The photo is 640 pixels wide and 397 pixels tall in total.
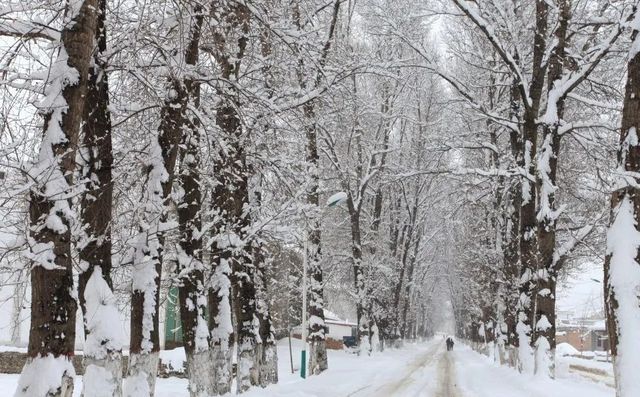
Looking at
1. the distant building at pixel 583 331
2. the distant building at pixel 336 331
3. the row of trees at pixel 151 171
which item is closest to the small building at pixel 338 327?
the distant building at pixel 336 331

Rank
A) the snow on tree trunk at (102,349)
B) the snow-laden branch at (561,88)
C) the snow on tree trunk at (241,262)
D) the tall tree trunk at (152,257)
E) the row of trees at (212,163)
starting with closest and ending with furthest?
1. the row of trees at (212,163)
2. the snow on tree trunk at (102,349)
3. the tall tree trunk at (152,257)
4. the snow on tree trunk at (241,262)
5. the snow-laden branch at (561,88)

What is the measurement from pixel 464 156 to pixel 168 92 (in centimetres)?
2247

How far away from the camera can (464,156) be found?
2920 cm

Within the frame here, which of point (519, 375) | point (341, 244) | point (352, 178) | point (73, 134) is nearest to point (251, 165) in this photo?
point (73, 134)

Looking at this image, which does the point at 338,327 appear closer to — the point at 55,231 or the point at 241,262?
the point at 241,262

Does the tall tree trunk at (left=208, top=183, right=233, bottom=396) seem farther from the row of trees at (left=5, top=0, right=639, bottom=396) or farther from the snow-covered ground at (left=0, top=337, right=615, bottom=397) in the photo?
A: the snow-covered ground at (left=0, top=337, right=615, bottom=397)

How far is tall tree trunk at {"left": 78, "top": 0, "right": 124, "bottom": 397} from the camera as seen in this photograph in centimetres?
704

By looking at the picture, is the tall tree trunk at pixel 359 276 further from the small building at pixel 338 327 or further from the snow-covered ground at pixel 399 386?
the small building at pixel 338 327

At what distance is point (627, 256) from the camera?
29.5 feet

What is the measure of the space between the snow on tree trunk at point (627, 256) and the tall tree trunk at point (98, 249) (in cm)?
704

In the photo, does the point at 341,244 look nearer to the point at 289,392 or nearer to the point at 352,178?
the point at 352,178

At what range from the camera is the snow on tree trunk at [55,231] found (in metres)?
5.39

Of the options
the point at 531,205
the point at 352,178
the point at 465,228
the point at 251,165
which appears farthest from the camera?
the point at 465,228

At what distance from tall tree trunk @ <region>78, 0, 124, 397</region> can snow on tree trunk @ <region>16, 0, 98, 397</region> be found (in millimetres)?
Result: 1166
